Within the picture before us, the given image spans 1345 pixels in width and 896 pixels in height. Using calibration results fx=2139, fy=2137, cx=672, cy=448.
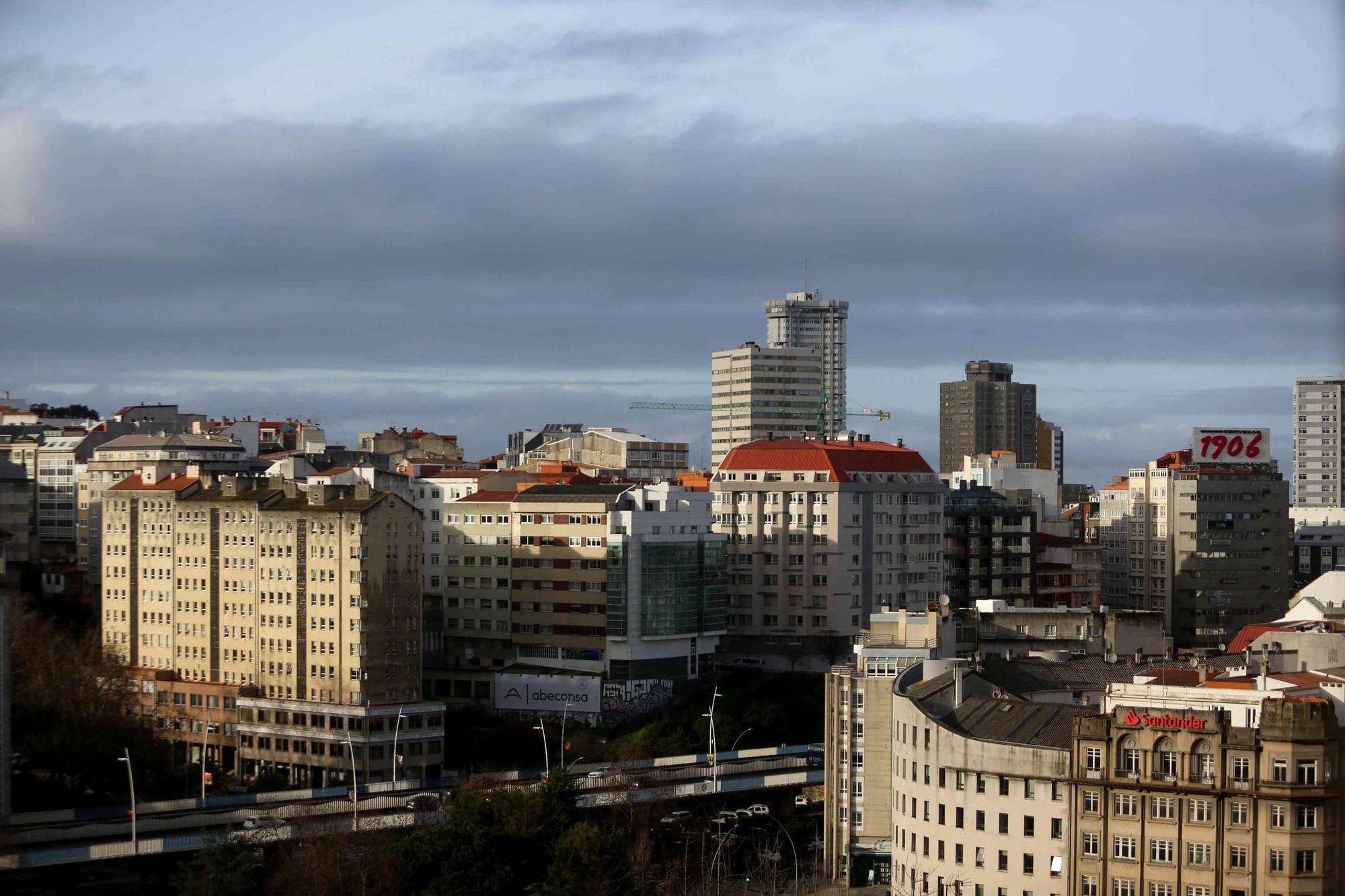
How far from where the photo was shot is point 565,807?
90.5 metres

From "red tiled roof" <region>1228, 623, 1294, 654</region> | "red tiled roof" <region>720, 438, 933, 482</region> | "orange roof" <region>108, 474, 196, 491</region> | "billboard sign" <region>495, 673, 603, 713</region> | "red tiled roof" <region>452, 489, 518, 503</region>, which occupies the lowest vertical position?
"billboard sign" <region>495, 673, 603, 713</region>

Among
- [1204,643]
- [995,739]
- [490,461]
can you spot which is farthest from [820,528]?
[995,739]

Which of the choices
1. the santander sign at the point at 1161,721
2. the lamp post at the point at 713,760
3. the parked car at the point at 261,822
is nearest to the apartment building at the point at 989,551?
the lamp post at the point at 713,760

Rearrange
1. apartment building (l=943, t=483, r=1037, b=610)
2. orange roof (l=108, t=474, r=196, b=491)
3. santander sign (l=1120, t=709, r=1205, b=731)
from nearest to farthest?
santander sign (l=1120, t=709, r=1205, b=731)
orange roof (l=108, t=474, r=196, b=491)
apartment building (l=943, t=483, r=1037, b=610)

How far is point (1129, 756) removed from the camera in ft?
260

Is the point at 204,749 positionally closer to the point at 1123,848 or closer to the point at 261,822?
the point at 261,822

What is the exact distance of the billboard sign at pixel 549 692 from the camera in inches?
4995

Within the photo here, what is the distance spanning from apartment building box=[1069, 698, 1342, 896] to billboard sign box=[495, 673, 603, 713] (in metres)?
50.5

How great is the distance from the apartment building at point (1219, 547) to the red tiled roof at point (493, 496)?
5657cm

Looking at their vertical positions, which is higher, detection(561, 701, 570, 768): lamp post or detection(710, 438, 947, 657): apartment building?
detection(710, 438, 947, 657): apartment building

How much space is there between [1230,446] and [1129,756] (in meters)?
96.9

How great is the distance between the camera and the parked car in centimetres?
9462

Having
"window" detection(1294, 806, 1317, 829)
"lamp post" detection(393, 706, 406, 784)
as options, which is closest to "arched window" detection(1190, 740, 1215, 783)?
"window" detection(1294, 806, 1317, 829)

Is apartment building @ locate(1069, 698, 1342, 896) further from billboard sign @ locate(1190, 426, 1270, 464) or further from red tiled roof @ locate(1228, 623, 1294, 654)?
billboard sign @ locate(1190, 426, 1270, 464)
